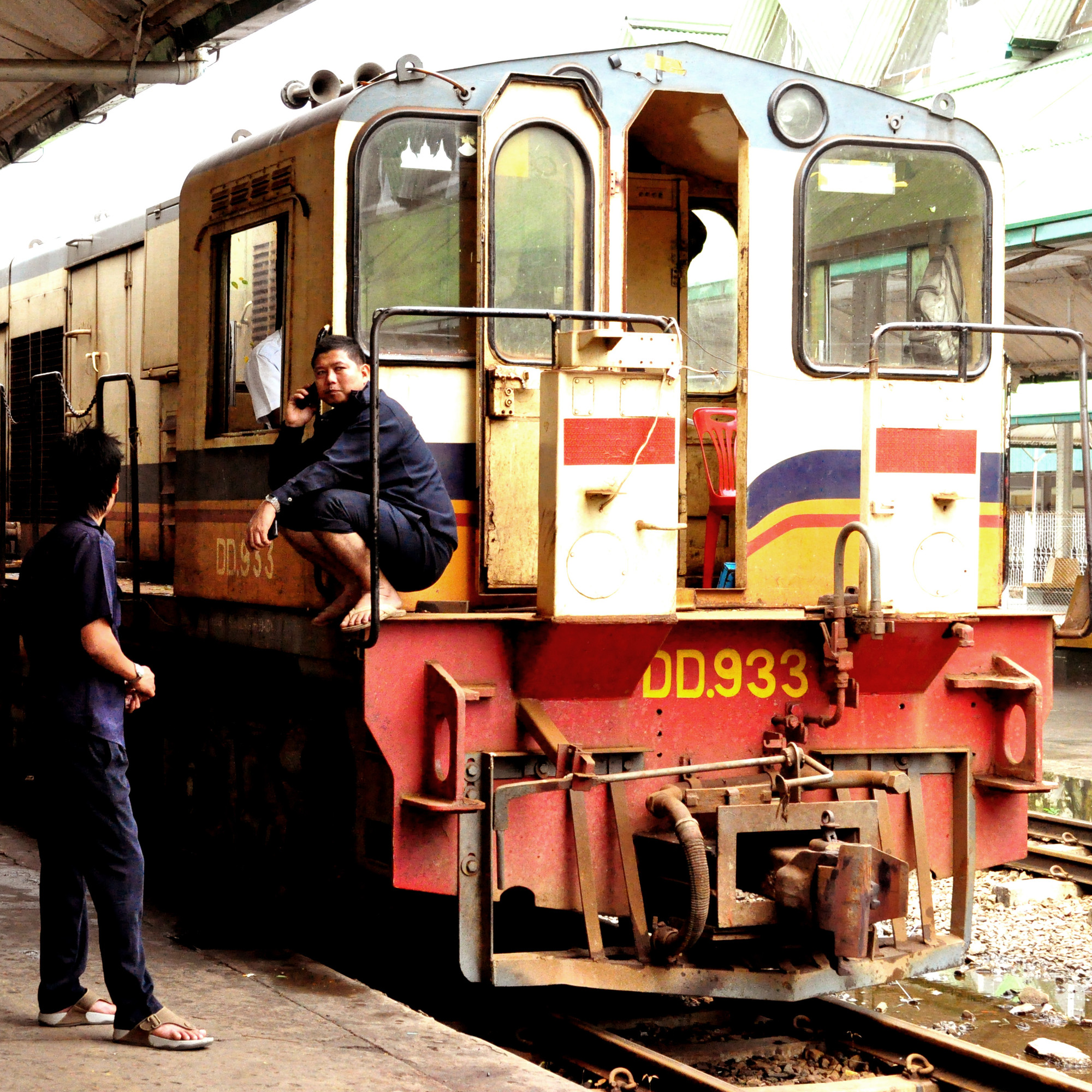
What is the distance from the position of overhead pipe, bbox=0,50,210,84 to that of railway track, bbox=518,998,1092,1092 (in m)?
6.30

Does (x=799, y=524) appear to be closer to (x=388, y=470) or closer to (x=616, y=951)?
(x=388, y=470)

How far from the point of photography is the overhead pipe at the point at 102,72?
30.9ft

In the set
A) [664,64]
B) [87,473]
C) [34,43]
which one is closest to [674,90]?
[664,64]

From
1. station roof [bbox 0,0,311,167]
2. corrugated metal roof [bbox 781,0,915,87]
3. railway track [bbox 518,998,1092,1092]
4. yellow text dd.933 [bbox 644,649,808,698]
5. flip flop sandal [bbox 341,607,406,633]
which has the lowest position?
railway track [bbox 518,998,1092,1092]

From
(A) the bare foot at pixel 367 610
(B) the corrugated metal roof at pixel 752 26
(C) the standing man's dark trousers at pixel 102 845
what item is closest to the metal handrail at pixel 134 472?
(A) the bare foot at pixel 367 610

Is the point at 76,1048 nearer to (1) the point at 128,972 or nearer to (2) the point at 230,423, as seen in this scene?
(1) the point at 128,972

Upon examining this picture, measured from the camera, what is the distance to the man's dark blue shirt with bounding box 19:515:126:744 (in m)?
4.53

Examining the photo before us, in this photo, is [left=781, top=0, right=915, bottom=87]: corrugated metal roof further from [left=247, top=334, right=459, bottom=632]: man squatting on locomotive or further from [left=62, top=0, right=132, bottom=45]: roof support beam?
[left=247, top=334, right=459, bottom=632]: man squatting on locomotive

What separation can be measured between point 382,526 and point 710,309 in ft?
7.84

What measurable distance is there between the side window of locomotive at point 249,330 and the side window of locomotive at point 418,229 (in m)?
0.53

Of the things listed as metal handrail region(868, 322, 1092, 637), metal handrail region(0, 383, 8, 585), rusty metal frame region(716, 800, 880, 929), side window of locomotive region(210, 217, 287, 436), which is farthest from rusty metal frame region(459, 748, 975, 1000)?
metal handrail region(0, 383, 8, 585)

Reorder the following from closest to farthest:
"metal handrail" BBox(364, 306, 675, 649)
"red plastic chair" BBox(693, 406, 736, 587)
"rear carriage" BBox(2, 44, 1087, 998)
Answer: "metal handrail" BBox(364, 306, 675, 649) < "rear carriage" BBox(2, 44, 1087, 998) < "red plastic chair" BBox(693, 406, 736, 587)

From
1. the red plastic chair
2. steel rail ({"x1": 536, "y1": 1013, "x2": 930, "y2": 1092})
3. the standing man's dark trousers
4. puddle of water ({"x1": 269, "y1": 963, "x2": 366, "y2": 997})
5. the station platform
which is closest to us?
the station platform

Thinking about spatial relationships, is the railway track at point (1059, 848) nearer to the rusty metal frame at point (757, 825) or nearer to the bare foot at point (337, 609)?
the rusty metal frame at point (757, 825)
